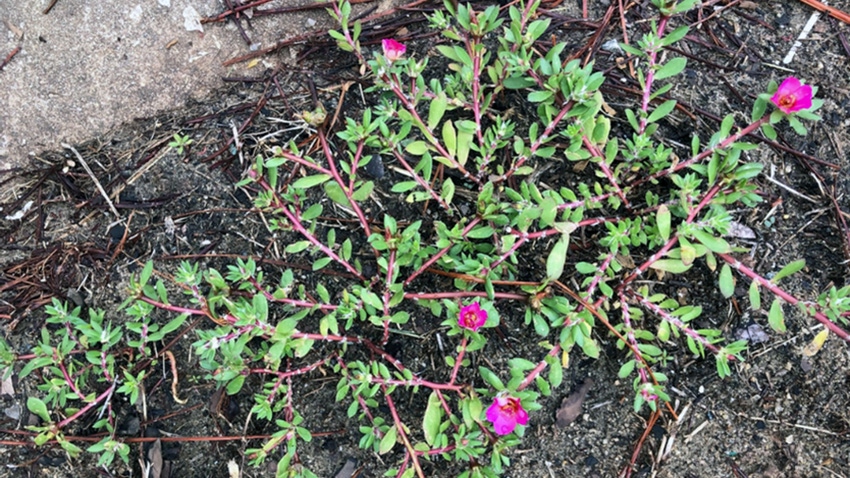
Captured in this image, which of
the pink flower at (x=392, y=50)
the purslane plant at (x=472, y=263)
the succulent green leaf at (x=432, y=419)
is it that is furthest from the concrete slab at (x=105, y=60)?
the succulent green leaf at (x=432, y=419)

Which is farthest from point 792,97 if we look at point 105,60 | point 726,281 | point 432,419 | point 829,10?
point 105,60

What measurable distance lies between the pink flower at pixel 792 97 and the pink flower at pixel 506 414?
1.41m

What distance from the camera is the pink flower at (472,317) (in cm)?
234

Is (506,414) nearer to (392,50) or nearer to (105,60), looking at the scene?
(392,50)

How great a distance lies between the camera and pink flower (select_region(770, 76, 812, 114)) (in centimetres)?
235

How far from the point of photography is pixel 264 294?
2.55m

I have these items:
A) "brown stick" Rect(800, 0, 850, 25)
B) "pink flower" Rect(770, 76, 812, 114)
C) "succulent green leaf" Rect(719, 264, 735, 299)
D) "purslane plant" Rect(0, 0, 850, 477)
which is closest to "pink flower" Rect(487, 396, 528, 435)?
"purslane plant" Rect(0, 0, 850, 477)

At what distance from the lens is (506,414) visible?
2.30 meters

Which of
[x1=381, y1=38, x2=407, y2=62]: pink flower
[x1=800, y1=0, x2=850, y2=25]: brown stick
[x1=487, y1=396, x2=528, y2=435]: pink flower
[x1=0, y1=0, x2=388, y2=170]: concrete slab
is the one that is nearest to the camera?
[x1=487, y1=396, x2=528, y2=435]: pink flower

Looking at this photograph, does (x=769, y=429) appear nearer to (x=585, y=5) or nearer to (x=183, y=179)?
(x=585, y=5)

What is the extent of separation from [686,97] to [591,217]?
701 millimetres

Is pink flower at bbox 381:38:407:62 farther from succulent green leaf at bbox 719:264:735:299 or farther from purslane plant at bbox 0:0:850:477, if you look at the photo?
succulent green leaf at bbox 719:264:735:299

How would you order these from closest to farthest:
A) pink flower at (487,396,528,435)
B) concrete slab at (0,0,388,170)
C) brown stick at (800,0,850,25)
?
pink flower at (487,396,528,435) → brown stick at (800,0,850,25) → concrete slab at (0,0,388,170)

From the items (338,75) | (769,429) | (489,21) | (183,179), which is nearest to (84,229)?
(183,179)
